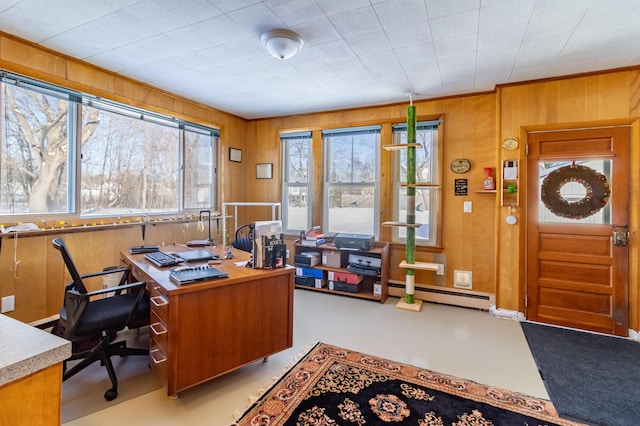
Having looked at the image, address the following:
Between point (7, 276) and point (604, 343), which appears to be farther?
point (604, 343)

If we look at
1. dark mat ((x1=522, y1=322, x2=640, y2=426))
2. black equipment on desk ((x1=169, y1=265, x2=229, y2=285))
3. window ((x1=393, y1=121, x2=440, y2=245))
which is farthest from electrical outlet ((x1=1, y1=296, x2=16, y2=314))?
dark mat ((x1=522, y1=322, x2=640, y2=426))

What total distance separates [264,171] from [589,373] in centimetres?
436

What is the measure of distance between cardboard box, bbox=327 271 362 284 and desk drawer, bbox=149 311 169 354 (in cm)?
239

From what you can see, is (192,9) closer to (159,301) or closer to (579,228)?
(159,301)

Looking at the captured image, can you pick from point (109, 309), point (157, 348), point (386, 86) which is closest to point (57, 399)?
point (157, 348)

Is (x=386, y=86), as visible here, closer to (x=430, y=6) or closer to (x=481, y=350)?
(x=430, y=6)

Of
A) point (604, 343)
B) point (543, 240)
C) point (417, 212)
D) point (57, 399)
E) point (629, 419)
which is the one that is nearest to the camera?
point (57, 399)

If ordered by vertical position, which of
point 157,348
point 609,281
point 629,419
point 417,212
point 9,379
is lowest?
point 629,419

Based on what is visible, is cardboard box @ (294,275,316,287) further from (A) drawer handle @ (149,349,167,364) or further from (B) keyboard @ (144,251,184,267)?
(A) drawer handle @ (149,349,167,364)

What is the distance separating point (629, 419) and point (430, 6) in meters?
2.82

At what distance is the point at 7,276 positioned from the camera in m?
2.51

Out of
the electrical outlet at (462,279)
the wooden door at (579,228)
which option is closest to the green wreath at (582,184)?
the wooden door at (579,228)

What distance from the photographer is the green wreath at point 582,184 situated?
3051 millimetres

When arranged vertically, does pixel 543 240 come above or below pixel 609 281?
above
